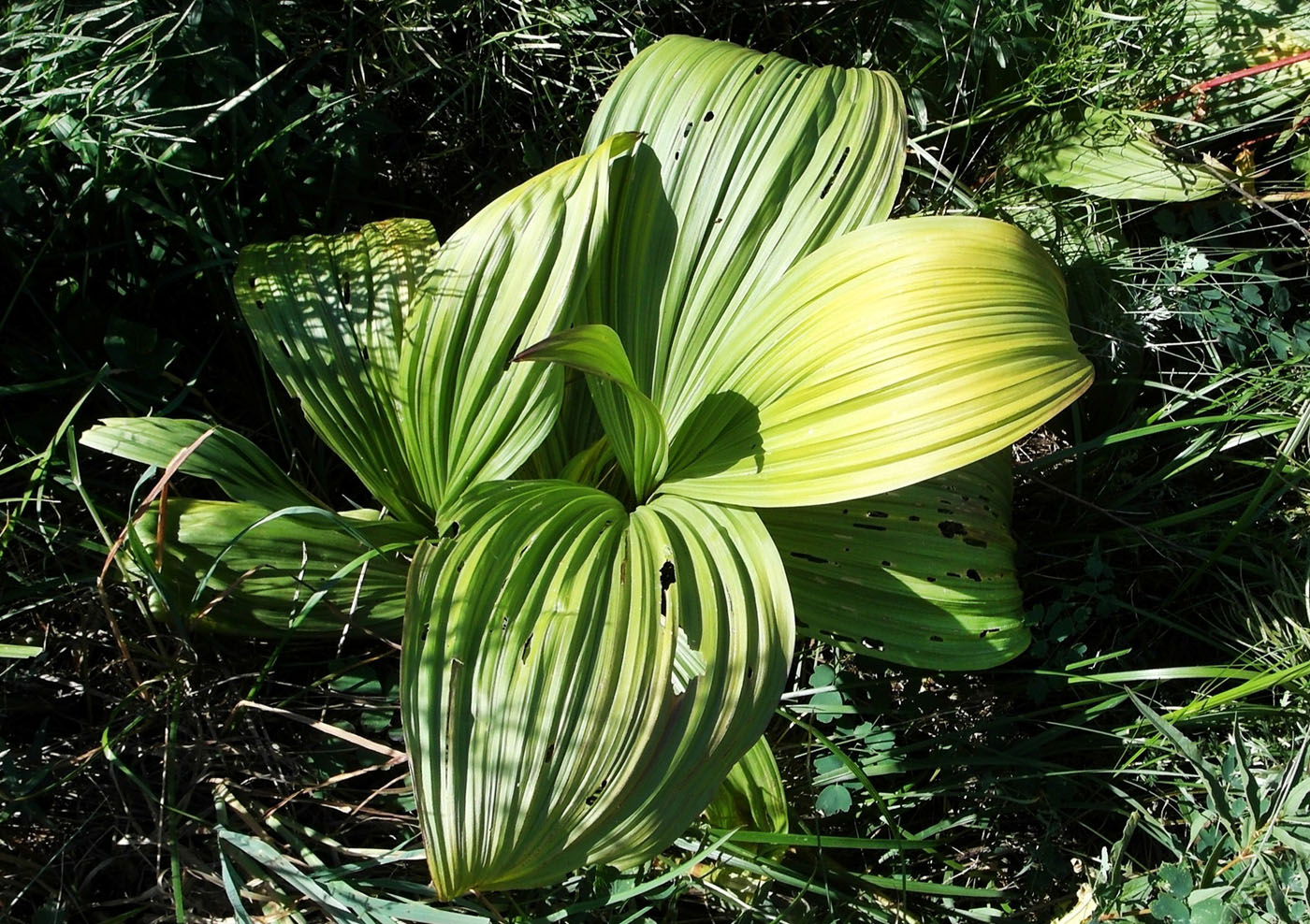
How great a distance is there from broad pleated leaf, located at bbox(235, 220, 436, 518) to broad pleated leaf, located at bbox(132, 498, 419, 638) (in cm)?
10

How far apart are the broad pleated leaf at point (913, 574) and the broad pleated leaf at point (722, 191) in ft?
0.95

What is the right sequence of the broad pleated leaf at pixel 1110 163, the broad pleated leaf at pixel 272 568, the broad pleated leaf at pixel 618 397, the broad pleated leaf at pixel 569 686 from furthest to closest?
the broad pleated leaf at pixel 1110 163 → the broad pleated leaf at pixel 272 568 → the broad pleated leaf at pixel 618 397 → the broad pleated leaf at pixel 569 686

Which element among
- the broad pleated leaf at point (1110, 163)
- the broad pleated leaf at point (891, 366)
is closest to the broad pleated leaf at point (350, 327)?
the broad pleated leaf at point (891, 366)

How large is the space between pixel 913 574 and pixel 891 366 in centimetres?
32

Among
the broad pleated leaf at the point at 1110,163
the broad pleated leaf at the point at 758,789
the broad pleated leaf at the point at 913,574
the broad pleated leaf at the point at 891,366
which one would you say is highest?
the broad pleated leaf at the point at 1110,163

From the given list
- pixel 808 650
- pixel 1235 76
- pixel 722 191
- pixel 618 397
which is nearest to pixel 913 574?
pixel 808 650

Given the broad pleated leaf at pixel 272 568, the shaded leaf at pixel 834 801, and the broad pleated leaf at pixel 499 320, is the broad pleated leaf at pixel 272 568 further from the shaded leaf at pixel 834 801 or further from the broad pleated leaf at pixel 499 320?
the shaded leaf at pixel 834 801

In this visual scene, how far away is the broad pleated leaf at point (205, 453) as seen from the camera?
127 centimetres

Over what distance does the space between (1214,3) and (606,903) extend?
190cm

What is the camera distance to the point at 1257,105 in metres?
1.83

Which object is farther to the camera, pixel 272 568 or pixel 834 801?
pixel 834 801

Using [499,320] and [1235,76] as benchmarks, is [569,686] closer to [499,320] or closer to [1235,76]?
[499,320]

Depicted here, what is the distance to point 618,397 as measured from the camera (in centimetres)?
139

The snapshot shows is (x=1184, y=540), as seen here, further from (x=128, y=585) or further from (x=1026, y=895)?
(x=128, y=585)
